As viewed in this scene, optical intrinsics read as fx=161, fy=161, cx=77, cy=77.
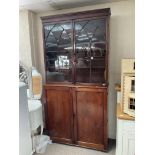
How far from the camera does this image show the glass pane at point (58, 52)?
2.51m

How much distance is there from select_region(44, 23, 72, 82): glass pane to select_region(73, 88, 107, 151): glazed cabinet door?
0.38 meters

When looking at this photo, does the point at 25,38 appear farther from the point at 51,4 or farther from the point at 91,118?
the point at 91,118

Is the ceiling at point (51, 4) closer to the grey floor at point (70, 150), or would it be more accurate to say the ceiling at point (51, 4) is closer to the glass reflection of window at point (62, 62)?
the glass reflection of window at point (62, 62)

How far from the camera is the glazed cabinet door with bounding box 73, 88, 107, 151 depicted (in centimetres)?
238

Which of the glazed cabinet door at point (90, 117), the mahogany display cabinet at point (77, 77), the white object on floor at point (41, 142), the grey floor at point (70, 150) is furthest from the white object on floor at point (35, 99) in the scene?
the glazed cabinet door at point (90, 117)

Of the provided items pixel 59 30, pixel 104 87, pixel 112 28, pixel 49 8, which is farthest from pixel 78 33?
pixel 104 87

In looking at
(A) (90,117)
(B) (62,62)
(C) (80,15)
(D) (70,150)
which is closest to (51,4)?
(C) (80,15)

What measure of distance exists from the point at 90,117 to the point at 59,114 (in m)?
0.52

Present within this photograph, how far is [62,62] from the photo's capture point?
2.61m

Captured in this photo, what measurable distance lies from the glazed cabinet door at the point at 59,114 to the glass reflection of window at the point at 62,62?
0.35 meters

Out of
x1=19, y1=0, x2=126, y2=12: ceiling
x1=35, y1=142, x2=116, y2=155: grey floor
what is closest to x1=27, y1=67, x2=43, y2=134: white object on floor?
x1=35, y1=142, x2=116, y2=155: grey floor

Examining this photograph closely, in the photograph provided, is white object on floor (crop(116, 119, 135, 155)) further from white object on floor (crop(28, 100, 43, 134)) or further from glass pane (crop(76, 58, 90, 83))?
white object on floor (crop(28, 100, 43, 134))
